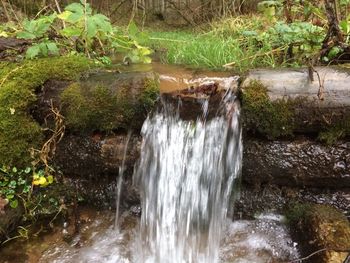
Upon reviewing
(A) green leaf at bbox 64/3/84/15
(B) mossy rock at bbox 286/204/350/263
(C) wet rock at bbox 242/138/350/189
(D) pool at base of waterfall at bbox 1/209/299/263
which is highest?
(A) green leaf at bbox 64/3/84/15

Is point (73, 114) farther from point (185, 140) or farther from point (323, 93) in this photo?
point (323, 93)

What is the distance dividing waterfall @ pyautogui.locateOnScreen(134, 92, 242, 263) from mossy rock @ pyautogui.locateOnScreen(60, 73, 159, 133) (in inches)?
5.1

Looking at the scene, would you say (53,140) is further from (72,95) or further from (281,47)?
(281,47)

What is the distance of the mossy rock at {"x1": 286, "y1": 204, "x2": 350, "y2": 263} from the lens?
2416 millimetres

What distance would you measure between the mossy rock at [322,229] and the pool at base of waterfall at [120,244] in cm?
12

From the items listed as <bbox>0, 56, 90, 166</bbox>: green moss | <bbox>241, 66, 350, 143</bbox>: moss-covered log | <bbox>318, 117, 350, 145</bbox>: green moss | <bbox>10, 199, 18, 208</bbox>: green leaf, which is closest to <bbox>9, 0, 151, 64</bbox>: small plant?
<bbox>0, 56, 90, 166</bbox>: green moss

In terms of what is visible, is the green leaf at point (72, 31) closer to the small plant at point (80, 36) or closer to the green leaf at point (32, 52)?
the small plant at point (80, 36)

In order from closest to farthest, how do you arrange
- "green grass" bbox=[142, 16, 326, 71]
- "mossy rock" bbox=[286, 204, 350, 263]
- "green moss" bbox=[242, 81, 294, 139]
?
"mossy rock" bbox=[286, 204, 350, 263] → "green moss" bbox=[242, 81, 294, 139] → "green grass" bbox=[142, 16, 326, 71]

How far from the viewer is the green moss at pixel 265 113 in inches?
113

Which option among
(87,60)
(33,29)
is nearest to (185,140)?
(87,60)

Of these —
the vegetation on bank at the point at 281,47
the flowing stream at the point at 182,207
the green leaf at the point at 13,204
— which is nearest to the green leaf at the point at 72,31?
the flowing stream at the point at 182,207

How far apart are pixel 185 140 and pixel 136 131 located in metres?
0.41

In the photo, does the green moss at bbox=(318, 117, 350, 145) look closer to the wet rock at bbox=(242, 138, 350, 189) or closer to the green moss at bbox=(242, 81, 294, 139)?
the wet rock at bbox=(242, 138, 350, 189)

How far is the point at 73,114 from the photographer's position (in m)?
3.08
